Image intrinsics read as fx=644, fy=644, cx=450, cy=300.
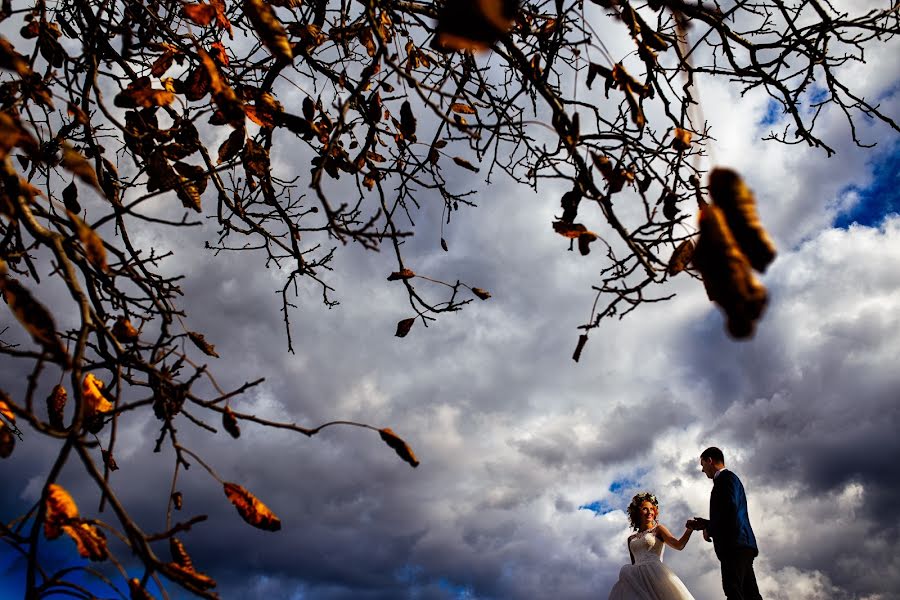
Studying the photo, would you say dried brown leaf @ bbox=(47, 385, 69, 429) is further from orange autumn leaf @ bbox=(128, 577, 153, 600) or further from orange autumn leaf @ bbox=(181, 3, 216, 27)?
orange autumn leaf @ bbox=(181, 3, 216, 27)

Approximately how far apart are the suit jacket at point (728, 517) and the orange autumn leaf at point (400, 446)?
17.7ft

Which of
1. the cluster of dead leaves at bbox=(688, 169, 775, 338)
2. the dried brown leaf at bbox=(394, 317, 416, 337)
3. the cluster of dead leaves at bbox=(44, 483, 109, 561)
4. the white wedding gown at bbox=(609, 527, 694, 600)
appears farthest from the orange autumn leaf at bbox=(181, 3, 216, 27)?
the white wedding gown at bbox=(609, 527, 694, 600)

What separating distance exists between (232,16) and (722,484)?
552 cm

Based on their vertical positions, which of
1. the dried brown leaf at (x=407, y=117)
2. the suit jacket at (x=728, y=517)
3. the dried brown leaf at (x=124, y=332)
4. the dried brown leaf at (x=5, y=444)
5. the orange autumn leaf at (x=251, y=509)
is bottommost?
the orange autumn leaf at (x=251, y=509)

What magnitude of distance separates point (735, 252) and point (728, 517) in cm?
597

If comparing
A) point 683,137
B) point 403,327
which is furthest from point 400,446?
point 683,137

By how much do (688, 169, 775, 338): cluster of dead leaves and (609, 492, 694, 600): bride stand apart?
6.80 meters

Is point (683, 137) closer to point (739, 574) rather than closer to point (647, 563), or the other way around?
point (739, 574)

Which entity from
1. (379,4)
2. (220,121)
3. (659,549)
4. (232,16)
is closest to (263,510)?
(220,121)

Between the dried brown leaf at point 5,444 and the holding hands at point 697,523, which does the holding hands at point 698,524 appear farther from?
the dried brown leaf at point 5,444

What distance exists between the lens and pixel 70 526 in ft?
4.04

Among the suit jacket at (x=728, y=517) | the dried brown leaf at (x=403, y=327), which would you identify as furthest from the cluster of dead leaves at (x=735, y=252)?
the suit jacket at (x=728, y=517)

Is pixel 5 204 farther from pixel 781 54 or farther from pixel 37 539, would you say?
pixel 781 54

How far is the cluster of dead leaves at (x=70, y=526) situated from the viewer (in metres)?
1.21
